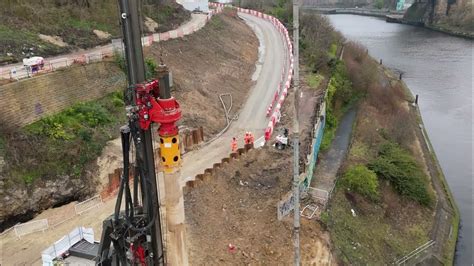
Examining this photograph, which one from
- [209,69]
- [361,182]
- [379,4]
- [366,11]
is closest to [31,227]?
[361,182]

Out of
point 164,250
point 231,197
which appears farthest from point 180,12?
point 164,250

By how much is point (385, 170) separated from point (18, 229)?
75.3 ft

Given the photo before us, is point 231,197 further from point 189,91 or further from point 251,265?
point 189,91

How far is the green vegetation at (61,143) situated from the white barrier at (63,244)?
5.79 meters

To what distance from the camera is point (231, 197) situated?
21.5 metres

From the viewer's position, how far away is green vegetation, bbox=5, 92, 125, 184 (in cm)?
2052

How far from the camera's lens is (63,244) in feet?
50.5

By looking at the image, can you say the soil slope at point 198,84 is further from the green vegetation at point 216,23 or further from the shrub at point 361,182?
the shrub at point 361,182

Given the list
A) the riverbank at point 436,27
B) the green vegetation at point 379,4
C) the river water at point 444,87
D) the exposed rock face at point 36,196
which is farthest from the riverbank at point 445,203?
the green vegetation at point 379,4

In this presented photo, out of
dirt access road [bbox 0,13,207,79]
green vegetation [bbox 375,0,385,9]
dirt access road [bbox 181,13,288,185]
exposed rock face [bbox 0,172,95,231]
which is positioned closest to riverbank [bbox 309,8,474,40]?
green vegetation [bbox 375,0,385,9]

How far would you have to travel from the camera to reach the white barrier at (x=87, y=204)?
1978cm

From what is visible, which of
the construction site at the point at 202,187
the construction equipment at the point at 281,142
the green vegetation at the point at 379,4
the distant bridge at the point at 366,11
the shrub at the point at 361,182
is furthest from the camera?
the green vegetation at the point at 379,4

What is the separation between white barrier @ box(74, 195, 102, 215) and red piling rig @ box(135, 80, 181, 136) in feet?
36.2

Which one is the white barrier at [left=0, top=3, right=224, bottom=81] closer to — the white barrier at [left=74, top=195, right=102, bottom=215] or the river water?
the white barrier at [left=74, top=195, right=102, bottom=215]
